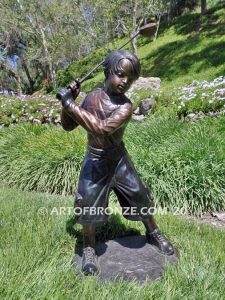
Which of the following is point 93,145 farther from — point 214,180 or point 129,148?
point 129,148

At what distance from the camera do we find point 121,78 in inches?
96.7

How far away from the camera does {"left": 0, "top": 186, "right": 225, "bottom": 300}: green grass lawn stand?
7.44 ft

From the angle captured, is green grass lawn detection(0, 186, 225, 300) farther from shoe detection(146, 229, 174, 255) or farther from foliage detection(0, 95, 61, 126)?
foliage detection(0, 95, 61, 126)

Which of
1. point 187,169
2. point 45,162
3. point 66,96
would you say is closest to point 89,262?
Result: point 66,96

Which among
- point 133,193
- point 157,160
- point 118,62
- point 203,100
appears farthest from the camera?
point 203,100

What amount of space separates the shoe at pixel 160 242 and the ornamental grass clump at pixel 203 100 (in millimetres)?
4065

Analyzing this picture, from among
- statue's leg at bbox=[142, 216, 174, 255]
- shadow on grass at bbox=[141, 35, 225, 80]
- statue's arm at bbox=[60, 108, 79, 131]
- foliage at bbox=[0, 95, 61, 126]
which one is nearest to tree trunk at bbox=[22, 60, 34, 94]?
shadow on grass at bbox=[141, 35, 225, 80]

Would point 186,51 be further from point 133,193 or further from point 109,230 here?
point 133,193

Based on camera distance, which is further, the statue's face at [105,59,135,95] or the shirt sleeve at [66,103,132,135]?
the statue's face at [105,59,135,95]

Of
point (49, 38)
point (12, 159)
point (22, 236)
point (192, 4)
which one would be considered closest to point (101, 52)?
point (49, 38)

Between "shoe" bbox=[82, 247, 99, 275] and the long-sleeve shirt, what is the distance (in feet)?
2.60

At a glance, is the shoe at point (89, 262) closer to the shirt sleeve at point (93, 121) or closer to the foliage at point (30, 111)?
the shirt sleeve at point (93, 121)

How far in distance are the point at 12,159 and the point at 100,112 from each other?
3.85m

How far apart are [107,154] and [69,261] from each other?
2.85 feet
